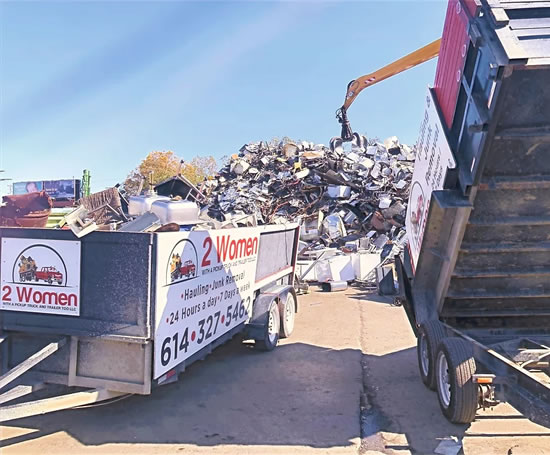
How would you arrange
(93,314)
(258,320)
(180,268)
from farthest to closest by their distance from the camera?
(258,320)
(180,268)
(93,314)

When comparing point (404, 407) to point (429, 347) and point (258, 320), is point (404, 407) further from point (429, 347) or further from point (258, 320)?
point (258, 320)

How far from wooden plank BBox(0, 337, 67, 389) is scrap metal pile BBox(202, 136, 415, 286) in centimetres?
1027

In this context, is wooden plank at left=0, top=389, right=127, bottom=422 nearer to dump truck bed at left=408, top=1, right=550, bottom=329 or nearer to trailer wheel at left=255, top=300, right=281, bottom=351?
trailer wheel at left=255, top=300, right=281, bottom=351

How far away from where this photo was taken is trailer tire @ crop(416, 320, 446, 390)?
4898 millimetres

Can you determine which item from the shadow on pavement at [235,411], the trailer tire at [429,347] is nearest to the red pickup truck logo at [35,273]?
the shadow on pavement at [235,411]

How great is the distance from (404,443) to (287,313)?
12.0 feet

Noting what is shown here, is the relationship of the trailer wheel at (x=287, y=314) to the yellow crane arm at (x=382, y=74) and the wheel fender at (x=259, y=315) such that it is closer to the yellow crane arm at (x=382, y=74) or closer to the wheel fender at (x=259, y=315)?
the wheel fender at (x=259, y=315)

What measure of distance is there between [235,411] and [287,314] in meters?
2.95

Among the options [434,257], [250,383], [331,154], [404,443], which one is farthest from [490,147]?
[331,154]

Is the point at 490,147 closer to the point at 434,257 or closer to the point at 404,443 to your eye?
the point at 434,257

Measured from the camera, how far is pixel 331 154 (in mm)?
19188

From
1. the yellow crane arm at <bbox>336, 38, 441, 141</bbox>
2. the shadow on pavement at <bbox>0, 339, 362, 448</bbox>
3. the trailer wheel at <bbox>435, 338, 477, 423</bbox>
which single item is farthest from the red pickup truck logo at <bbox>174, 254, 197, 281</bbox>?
the yellow crane arm at <bbox>336, 38, 441, 141</bbox>

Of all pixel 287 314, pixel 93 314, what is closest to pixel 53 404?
pixel 93 314

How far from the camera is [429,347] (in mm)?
4969
